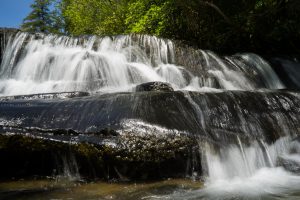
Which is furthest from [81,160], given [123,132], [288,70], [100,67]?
[288,70]

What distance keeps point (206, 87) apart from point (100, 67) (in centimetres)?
271

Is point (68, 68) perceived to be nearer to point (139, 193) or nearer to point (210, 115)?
point (210, 115)

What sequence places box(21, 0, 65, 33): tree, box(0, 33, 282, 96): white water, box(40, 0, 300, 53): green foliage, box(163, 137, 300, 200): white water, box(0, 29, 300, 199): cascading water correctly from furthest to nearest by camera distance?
box(21, 0, 65, 33): tree
box(40, 0, 300, 53): green foliage
box(0, 33, 282, 96): white water
box(0, 29, 300, 199): cascading water
box(163, 137, 300, 200): white water

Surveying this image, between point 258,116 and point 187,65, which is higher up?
point 187,65

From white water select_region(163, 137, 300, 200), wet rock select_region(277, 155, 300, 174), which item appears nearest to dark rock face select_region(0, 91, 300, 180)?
white water select_region(163, 137, 300, 200)

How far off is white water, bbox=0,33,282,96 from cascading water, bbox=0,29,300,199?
3cm

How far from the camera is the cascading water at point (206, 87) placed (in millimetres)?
4500

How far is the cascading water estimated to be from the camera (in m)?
4.50

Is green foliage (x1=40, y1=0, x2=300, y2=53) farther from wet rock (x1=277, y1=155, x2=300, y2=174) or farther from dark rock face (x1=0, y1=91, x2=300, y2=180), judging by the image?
wet rock (x1=277, y1=155, x2=300, y2=174)

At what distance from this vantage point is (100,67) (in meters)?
9.27

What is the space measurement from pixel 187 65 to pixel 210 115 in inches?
204

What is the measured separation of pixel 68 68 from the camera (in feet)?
30.7

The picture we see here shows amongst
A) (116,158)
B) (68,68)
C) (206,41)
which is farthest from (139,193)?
(206,41)

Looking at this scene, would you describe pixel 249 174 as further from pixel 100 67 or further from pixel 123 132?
pixel 100 67
